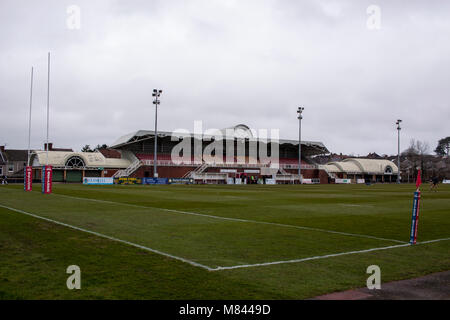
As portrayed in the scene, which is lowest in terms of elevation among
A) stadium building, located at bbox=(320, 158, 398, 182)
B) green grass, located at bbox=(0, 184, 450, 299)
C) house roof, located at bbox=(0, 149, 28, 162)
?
green grass, located at bbox=(0, 184, 450, 299)

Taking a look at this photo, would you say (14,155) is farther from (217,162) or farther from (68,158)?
(217,162)

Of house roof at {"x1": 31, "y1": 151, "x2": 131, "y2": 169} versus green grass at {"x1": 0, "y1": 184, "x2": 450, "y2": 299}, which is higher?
house roof at {"x1": 31, "y1": 151, "x2": 131, "y2": 169}

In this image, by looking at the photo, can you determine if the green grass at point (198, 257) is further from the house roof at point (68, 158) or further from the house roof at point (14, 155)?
the house roof at point (14, 155)

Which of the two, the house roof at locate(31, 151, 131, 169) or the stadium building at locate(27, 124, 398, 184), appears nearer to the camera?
the house roof at locate(31, 151, 131, 169)

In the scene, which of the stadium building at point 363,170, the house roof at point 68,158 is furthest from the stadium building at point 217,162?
the stadium building at point 363,170

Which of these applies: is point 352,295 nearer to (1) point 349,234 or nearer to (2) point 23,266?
(2) point 23,266

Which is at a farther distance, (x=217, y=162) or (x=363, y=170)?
(x=363, y=170)

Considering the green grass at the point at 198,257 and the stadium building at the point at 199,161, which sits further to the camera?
the stadium building at the point at 199,161

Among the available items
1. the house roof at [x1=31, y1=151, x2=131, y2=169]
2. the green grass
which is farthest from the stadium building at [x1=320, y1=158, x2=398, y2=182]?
the green grass

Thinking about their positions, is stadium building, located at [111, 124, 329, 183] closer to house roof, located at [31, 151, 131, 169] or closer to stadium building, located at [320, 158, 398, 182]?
house roof, located at [31, 151, 131, 169]

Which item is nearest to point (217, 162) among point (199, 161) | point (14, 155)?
point (199, 161)

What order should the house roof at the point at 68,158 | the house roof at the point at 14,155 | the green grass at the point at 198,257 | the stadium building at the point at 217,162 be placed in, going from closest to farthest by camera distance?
1. the green grass at the point at 198,257
2. the house roof at the point at 68,158
3. the stadium building at the point at 217,162
4. the house roof at the point at 14,155

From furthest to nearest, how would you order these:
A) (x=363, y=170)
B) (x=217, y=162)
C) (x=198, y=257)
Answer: (x=363, y=170)
(x=217, y=162)
(x=198, y=257)
